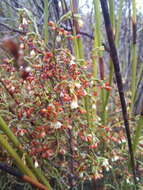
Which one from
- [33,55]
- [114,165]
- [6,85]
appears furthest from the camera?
[114,165]

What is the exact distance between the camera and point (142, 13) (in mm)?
2510

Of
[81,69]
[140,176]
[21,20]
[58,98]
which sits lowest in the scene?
[140,176]

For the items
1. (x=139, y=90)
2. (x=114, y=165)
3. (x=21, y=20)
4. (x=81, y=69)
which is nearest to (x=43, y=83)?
(x=81, y=69)

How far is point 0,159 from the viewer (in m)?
1.30

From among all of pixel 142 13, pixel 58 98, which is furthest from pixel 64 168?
pixel 142 13

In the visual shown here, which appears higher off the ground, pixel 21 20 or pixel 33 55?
pixel 21 20

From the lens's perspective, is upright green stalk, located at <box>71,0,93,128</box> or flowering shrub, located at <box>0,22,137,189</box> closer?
flowering shrub, located at <box>0,22,137,189</box>

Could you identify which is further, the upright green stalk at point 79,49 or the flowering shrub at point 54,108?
the upright green stalk at point 79,49

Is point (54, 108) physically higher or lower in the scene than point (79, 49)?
lower

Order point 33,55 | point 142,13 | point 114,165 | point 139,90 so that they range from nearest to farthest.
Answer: point 33,55 < point 114,165 < point 139,90 < point 142,13

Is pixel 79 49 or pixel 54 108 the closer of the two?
pixel 54 108

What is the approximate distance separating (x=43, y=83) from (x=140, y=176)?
→ 108cm

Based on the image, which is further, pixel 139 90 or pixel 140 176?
pixel 139 90

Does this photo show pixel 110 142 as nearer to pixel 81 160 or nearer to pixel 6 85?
pixel 81 160
